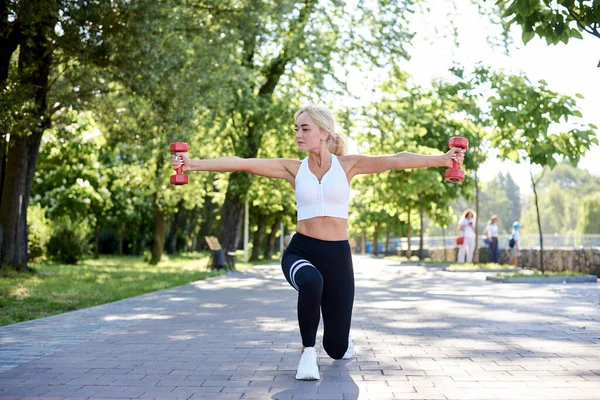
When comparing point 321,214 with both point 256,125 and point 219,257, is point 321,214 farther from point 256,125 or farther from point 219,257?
point 219,257

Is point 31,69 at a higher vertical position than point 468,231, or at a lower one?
higher

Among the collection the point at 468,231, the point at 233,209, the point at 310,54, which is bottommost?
the point at 468,231

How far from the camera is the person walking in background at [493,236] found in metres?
27.5

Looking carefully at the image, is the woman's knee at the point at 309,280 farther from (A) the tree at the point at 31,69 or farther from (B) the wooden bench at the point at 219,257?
(B) the wooden bench at the point at 219,257

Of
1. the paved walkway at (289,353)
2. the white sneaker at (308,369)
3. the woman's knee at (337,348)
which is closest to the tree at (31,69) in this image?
the paved walkway at (289,353)

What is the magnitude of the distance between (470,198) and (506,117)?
53.8 feet

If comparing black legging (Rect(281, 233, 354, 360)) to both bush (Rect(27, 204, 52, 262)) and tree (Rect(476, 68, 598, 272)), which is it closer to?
tree (Rect(476, 68, 598, 272))

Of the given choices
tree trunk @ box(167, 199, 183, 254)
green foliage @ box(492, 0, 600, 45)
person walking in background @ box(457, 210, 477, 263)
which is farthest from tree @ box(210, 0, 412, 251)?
tree trunk @ box(167, 199, 183, 254)

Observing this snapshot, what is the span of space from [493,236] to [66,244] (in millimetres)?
15711

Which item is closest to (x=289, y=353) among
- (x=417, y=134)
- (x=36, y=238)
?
(x=417, y=134)

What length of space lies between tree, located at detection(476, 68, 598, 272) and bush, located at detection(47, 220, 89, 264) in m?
17.4

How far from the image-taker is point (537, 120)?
18.6 metres

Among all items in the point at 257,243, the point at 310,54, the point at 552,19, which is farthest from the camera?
the point at 257,243

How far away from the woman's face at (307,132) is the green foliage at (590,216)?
78.2m
